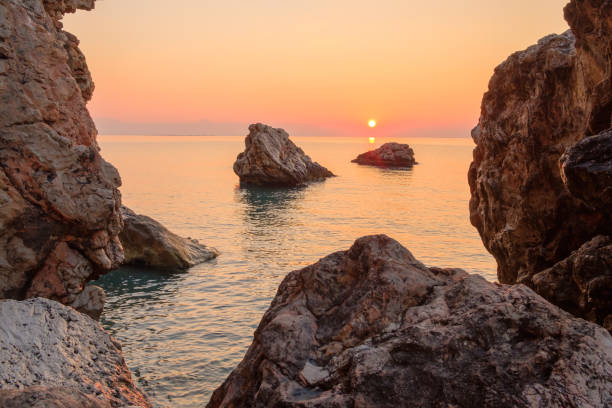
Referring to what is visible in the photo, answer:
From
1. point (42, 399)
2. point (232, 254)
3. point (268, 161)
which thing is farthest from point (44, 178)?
point (268, 161)

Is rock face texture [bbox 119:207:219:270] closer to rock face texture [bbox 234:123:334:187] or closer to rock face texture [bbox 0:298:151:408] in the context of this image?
rock face texture [bbox 0:298:151:408]

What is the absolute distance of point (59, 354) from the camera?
27.9 ft

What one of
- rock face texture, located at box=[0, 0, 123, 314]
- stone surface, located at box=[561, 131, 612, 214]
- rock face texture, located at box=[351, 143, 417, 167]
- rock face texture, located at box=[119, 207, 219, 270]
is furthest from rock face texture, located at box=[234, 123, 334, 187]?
stone surface, located at box=[561, 131, 612, 214]

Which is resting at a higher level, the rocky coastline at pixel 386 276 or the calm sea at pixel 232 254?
the rocky coastline at pixel 386 276

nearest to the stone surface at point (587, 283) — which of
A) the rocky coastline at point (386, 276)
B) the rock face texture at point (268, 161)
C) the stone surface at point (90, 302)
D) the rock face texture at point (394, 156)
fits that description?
the rocky coastline at point (386, 276)

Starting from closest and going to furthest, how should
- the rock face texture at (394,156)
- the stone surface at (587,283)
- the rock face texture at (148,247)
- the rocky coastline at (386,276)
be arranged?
the rocky coastline at (386,276) → the stone surface at (587,283) → the rock face texture at (148,247) → the rock face texture at (394,156)

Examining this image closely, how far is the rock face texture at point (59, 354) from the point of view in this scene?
7.92 meters

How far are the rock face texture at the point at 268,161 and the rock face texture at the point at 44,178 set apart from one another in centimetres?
5871

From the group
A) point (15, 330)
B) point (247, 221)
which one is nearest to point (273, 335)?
point (15, 330)

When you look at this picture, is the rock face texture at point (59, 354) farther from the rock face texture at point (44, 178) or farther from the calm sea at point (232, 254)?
the calm sea at point (232, 254)

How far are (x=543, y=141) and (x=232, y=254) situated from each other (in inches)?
919

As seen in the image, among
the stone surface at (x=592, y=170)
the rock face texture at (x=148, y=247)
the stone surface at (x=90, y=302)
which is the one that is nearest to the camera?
the stone surface at (x=592, y=170)

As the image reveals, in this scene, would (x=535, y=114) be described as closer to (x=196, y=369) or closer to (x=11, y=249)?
(x=196, y=369)

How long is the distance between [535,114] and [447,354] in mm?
11538
